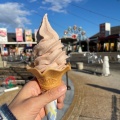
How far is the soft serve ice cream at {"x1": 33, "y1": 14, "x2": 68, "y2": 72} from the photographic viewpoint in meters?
2.75

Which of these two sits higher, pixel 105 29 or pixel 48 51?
pixel 105 29

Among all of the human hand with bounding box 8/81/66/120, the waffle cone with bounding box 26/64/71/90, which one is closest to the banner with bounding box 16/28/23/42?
the waffle cone with bounding box 26/64/71/90

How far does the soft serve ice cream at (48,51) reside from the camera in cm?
275

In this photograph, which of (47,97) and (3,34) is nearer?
(47,97)

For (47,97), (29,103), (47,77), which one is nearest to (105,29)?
(47,77)

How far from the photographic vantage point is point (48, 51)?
9.86 feet

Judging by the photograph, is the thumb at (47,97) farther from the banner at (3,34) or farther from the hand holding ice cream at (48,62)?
the banner at (3,34)

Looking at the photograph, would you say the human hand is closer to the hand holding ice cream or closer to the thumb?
the thumb

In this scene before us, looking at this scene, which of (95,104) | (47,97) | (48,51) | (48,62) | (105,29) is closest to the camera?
(47,97)

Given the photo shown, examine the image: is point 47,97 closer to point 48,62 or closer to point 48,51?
point 48,62

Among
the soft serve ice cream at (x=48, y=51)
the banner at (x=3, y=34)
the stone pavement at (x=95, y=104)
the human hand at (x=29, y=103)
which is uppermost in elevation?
the banner at (x=3, y=34)

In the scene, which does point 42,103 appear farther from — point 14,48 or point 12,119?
point 14,48

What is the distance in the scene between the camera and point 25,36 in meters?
49.7

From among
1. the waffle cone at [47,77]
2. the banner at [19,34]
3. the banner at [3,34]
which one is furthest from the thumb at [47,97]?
the banner at [19,34]
